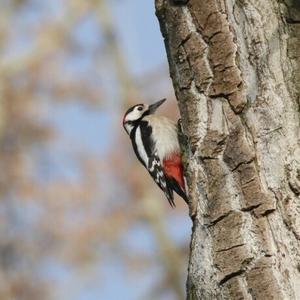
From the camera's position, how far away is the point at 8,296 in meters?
12.9

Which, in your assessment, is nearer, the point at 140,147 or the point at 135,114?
the point at 140,147

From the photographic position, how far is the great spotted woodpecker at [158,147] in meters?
5.14

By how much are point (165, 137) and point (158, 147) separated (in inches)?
3.9

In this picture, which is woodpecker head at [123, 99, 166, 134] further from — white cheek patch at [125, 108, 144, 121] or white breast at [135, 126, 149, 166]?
white breast at [135, 126, 149, 166]

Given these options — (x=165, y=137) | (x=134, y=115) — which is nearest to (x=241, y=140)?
(x=165, y=137)

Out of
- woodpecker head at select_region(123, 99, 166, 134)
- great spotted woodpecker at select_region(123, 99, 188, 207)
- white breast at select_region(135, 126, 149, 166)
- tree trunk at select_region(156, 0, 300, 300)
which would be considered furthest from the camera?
woodpecker head at select_region(123, 99, 166, 134)

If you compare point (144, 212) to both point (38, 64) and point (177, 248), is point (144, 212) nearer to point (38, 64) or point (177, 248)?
point (177, 248)

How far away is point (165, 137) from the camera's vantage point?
5.27 m

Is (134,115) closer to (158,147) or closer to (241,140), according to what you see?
(158,147)

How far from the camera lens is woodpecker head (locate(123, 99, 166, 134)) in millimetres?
5883

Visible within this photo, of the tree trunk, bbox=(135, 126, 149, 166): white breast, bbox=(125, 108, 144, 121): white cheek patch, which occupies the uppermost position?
bbox=(125, 108, 144, 121): white cheek patch

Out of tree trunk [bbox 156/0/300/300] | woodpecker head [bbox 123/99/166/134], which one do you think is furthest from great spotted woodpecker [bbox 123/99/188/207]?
tree trunk [bbox 156/0/300/300]

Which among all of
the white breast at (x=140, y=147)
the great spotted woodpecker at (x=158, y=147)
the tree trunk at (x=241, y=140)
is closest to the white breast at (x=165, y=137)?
the great spotted woodpecker at (x=158, y=147)

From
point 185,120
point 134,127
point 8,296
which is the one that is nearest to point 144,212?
point 8,296
